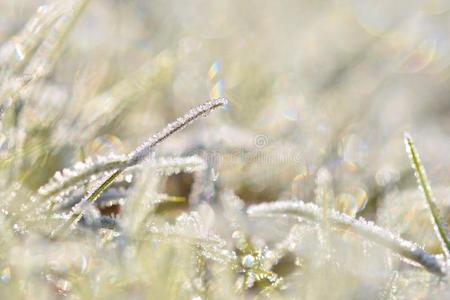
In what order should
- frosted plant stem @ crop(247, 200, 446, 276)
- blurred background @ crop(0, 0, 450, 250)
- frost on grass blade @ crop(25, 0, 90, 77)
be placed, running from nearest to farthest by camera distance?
1. frosted plant stem @ crop(247, 200, 446, 276)
2. frost on grass blade @ crop(25, 0, 90, 77)
3. blurred background @ crop(0, 0, 450, 250)

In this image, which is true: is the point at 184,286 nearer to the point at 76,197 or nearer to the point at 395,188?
the point at 76,197

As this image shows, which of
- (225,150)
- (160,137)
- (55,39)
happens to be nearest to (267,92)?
(225,150)

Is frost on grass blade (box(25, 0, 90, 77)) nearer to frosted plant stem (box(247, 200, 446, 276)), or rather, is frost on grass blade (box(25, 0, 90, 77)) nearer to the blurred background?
the blurred background

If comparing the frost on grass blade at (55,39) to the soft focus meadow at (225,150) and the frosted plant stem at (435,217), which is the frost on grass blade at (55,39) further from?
the frosted plant stem at (435,217)

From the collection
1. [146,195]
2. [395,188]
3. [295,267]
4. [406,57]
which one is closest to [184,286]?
[146,195]

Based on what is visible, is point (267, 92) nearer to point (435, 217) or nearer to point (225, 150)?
point (225, 150)

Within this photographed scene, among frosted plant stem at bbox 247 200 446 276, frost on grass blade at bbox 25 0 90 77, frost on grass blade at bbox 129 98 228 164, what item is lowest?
frosted plant stem at bbox 247 200 446 276

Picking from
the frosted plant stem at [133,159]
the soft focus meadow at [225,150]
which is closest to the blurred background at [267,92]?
the soft focus meadow at [225,150]

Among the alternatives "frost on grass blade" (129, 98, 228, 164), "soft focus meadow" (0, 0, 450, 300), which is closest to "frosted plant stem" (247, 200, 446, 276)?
"soft focus meadow" (0, 0, 450, 300)
